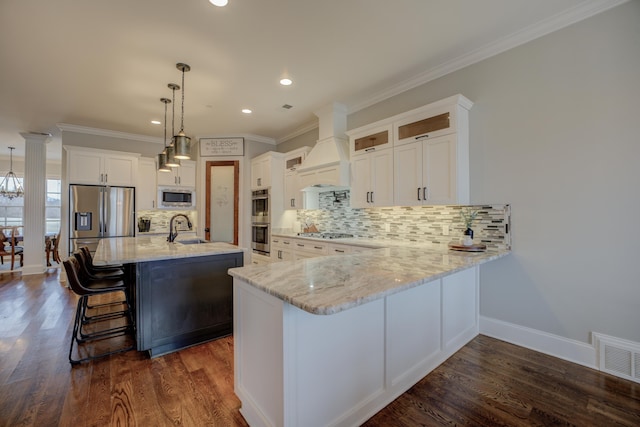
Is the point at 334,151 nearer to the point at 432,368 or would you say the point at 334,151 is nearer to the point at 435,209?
the point at 435,209

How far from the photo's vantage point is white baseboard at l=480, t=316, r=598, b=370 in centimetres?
222

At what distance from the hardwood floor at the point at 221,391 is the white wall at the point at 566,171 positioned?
49 cm

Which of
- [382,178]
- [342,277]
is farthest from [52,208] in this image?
[342,277]

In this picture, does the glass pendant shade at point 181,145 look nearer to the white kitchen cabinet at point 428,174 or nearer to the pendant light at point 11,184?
the white kitchen cabinet at point 428,174

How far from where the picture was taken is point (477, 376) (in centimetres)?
208

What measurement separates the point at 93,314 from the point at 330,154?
3.63 metres

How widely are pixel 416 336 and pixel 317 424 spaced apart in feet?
3.03

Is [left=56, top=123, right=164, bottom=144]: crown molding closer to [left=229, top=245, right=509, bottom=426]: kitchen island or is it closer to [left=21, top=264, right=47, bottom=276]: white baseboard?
[left=21, top=264, right=47, bottom=276]: white baseboard

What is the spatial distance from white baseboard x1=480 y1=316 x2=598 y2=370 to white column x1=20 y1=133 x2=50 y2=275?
803 cm

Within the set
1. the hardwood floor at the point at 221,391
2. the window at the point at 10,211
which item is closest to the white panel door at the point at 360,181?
the hardwood floor at the point at 221,391

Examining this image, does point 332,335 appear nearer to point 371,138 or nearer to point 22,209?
point 371,138

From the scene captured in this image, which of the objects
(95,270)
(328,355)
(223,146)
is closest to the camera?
(328,355)

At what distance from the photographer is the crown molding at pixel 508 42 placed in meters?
2.19

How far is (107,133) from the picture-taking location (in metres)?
5.33
